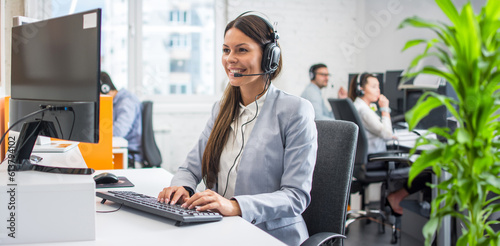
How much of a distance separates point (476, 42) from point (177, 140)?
429 cm

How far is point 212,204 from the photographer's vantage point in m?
1.08

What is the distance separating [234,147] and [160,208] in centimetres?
40

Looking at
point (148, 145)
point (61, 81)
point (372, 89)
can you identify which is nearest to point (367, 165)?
point (372, 89)

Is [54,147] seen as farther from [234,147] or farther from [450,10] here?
[450,10]

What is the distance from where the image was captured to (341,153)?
4.26 ft

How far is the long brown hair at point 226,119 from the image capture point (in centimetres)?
140

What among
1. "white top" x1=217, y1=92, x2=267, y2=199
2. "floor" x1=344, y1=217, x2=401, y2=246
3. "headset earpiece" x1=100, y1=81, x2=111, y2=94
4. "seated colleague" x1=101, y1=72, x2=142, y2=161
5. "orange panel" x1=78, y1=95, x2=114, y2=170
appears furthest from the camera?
"headset earpiece" x1=100, y1=81, x2=111, y2=94

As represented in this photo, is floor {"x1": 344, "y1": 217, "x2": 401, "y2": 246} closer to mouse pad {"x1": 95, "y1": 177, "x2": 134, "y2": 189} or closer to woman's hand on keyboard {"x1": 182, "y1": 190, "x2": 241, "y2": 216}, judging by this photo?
mouse pad {"x1": 95, "y1": 177, "x2": 134, "y2": 189}

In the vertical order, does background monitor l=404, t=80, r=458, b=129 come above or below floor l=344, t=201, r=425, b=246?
above

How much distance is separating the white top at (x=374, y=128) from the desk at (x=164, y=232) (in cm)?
245

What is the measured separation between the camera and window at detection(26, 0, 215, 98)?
4617 millimetres

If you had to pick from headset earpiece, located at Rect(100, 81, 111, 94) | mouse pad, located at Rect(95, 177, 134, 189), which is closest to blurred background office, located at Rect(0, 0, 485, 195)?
headset earpiece, located at Rect(100, 81, 111, 94)

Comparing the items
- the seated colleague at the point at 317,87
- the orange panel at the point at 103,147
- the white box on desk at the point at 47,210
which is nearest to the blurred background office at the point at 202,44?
the seated colleague at the point at 317,87

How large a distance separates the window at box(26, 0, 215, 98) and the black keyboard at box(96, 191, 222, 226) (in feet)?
11.5
